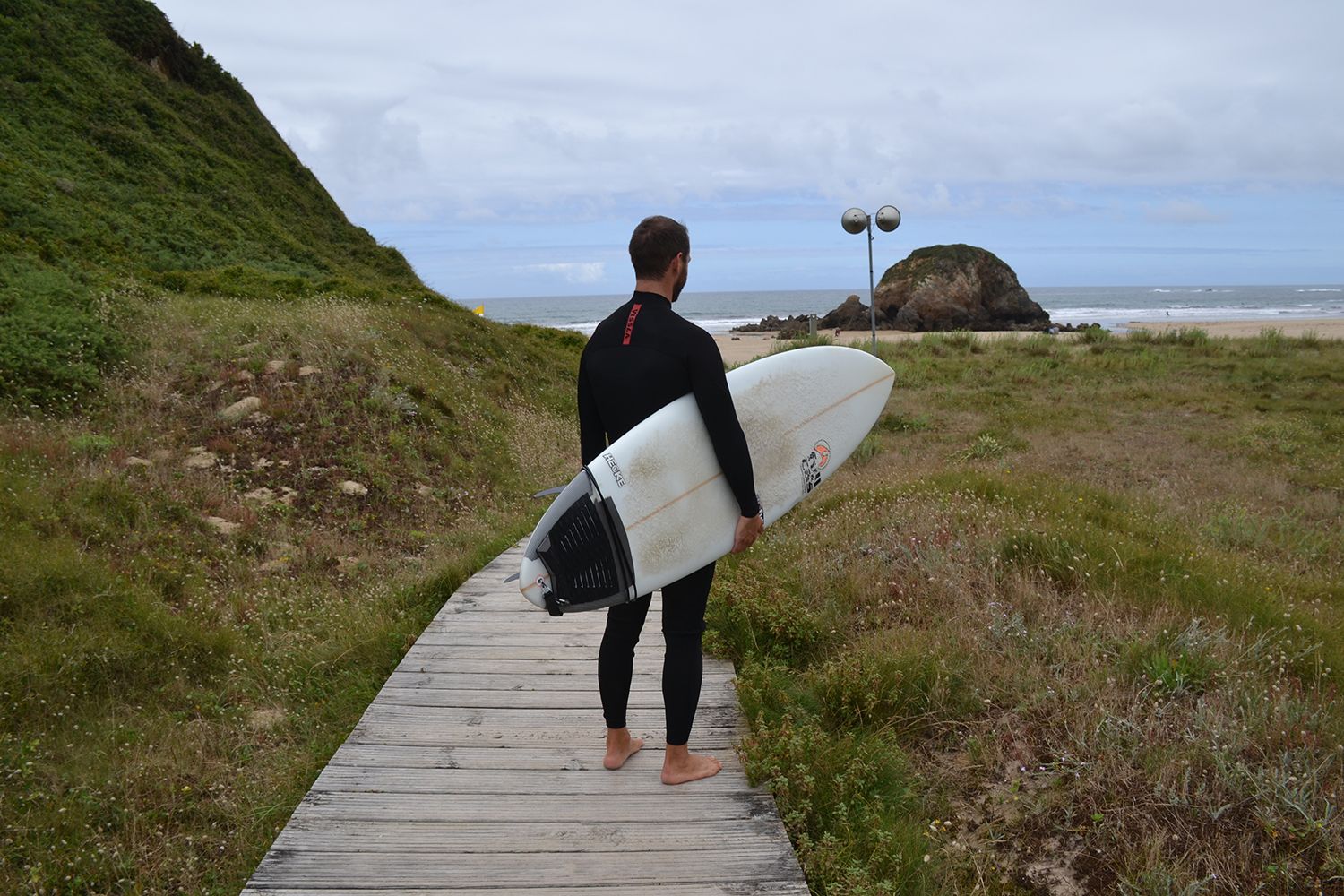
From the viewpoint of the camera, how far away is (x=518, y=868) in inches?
107

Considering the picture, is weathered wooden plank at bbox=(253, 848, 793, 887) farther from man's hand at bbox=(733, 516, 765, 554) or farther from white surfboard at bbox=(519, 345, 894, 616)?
man's hand at bbox=(733, 516, 765, 554)

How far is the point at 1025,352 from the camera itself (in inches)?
854

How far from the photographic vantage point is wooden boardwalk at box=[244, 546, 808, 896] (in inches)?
105

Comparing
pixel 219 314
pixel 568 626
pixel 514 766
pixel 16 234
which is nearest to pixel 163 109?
pixel 16 234

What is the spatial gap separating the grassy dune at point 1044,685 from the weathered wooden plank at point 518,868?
271mm

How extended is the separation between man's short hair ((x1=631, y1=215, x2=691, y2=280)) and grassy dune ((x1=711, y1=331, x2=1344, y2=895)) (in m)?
1.86

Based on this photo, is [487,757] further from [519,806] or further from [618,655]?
[618,655]

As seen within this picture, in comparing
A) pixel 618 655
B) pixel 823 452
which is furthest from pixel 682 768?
pixel 823 452

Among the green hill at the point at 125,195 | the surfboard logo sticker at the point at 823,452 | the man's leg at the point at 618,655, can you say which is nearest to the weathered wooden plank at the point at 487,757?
the man's leg at the point at 618,655

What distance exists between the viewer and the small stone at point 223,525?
6770 mm

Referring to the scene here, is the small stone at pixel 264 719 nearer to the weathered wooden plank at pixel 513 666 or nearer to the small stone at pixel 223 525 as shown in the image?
the weathered wooden plank at pixel 513 666

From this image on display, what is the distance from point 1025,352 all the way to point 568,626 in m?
19.6

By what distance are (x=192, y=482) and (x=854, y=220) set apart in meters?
13.8

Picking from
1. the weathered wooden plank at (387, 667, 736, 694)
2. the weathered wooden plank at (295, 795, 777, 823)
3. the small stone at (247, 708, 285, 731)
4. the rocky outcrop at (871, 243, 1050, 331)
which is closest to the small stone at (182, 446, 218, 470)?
the small stone at (247, 708, 285, 731)
